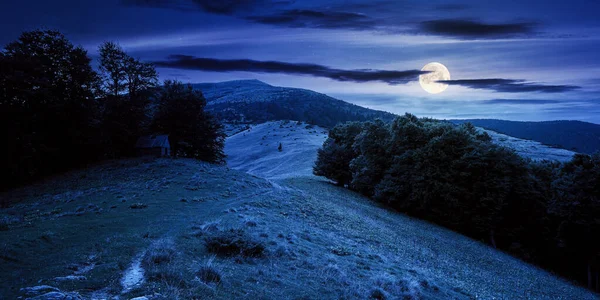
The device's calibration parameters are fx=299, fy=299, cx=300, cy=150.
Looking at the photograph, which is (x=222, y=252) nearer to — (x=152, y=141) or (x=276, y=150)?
(x=152, y=141)

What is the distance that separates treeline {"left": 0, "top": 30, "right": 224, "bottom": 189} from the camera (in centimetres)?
3616

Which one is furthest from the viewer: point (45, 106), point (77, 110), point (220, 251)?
point (77, 110)

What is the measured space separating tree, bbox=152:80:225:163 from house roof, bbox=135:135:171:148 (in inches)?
167

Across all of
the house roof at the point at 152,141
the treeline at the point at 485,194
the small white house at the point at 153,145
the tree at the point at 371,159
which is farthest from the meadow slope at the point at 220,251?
the tree at the point at 371,159

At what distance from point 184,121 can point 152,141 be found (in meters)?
6.72

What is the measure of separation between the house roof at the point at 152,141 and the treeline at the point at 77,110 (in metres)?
1.81

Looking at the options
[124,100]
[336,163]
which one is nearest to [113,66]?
[124,100]

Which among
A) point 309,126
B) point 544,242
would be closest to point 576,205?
point 544,242

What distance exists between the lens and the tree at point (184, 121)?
158 ft

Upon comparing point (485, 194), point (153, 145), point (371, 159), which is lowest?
point (485, 194)

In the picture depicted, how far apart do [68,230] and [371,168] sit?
38.7 metres

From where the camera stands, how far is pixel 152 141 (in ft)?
143

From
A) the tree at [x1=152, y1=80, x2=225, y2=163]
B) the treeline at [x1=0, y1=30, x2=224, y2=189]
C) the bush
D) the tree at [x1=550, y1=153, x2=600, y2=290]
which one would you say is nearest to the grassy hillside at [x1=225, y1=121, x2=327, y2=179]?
the tree at [x1=152, y1=80, x2=225, y2=163]

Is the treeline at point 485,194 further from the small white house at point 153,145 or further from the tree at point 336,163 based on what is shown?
the small white house at point 153,145
